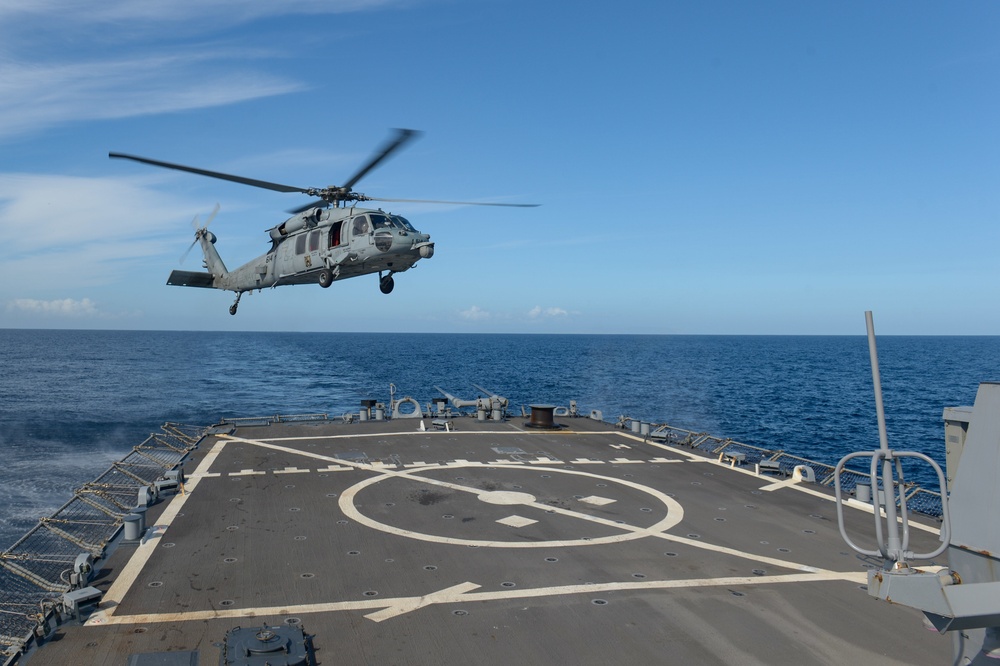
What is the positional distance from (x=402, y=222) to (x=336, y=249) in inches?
96.7

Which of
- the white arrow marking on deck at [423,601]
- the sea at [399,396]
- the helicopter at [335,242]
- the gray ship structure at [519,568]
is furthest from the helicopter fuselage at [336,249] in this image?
the sea at [399,396]

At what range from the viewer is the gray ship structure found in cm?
713

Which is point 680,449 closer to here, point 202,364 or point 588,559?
point 588,559

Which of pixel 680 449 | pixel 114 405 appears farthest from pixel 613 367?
pixel 680 449

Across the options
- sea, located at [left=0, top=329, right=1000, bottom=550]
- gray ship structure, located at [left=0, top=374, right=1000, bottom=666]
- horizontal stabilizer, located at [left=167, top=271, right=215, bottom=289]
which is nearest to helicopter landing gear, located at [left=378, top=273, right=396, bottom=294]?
gray ship structure, located at [left=0, top=374, right=1000, bottom=666]

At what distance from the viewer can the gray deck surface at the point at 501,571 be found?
9633mm

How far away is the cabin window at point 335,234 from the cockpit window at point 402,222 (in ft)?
6.31

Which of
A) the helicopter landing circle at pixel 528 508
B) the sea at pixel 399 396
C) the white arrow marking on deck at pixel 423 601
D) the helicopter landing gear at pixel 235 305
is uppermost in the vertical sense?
the helicopter landing gear at pixel 235 305

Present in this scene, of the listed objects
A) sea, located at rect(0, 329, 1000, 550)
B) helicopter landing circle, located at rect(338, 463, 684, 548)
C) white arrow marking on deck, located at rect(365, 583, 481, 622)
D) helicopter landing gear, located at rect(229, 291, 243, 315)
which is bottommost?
sea, located at rect(0, 329, 1000, 550)

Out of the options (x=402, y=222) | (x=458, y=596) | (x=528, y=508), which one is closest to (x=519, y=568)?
(x=458, y=596)

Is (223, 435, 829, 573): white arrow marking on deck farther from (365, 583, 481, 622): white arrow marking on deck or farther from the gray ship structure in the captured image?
(365, 583, 481, 622): white arrow marking on deck

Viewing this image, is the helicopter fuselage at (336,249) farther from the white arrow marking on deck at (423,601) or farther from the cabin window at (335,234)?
the white arrow marking on deck at (423,601)

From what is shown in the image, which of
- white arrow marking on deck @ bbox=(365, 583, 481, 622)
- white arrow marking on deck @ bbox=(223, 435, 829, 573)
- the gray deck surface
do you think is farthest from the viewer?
white arrow marking on deck @ bbox=(223, 435, 829, 573)

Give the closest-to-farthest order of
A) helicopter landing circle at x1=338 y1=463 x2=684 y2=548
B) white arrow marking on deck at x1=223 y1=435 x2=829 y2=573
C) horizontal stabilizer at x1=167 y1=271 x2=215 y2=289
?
1. white arrow marking on deck at x1=223 y1=435 x2=829 y2=573
2. helicopter landing circle at x1=338 y1=463 x2=684 y2=548
3. horizontal stabilizer at x1=167 y1=271 x2=215 y2=289
